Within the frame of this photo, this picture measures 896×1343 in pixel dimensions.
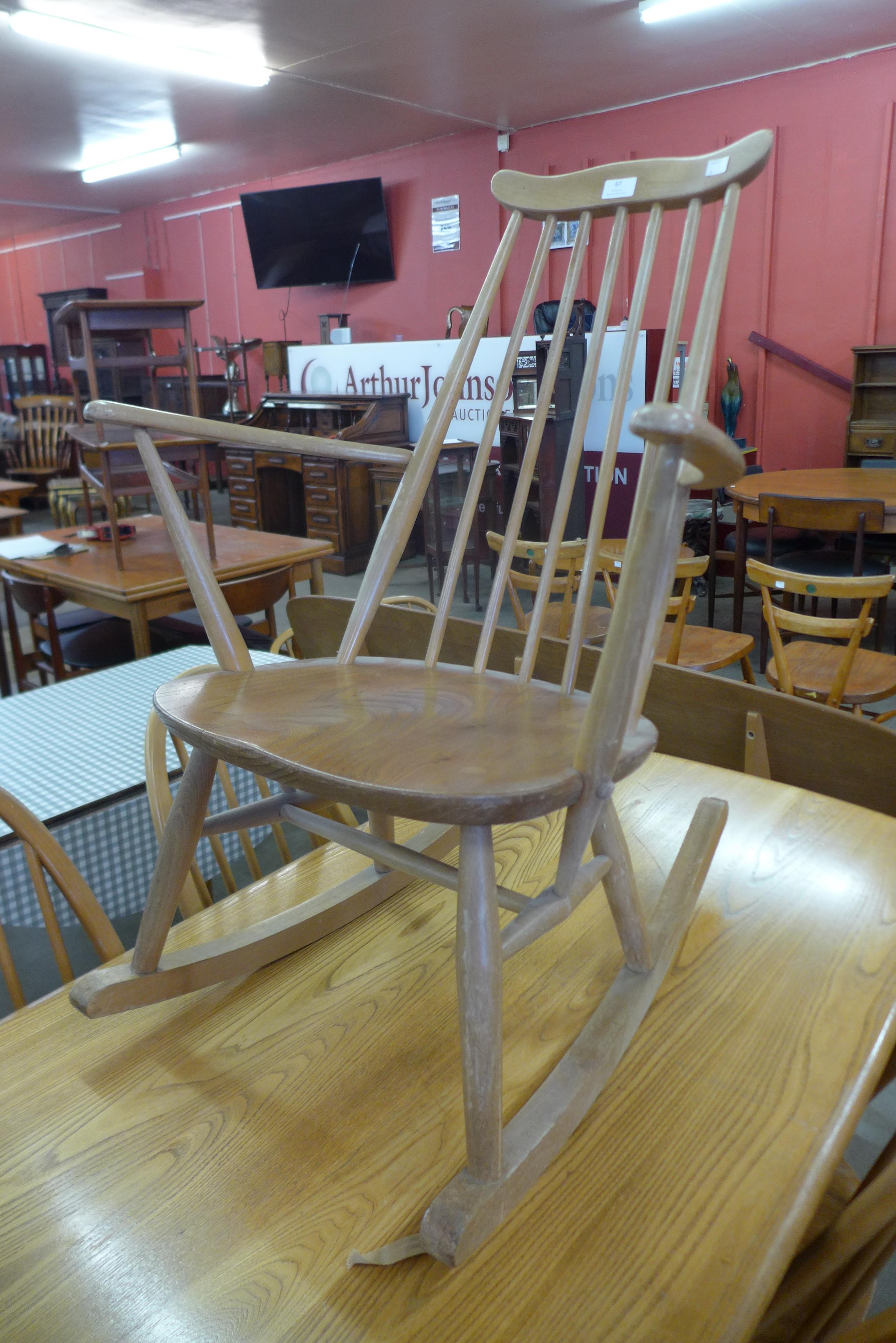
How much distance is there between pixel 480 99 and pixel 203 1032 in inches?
260

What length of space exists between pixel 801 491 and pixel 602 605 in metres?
1.09

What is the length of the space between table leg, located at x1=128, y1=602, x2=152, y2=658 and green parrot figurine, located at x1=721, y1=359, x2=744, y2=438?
4242 mm

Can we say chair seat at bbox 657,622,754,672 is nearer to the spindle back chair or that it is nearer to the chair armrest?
the chair armrest

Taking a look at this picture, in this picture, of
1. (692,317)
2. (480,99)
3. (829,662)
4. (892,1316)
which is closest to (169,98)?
(480,99)

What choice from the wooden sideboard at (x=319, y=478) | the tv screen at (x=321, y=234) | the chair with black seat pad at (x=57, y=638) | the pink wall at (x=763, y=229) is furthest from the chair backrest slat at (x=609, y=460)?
the tv screen at (x=321, y=234)

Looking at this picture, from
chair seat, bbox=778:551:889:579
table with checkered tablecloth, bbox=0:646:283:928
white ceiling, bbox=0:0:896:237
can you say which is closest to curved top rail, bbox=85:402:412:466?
table with checkered tablecloth, bbox=0:646:283:928

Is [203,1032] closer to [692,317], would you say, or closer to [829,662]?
[829,662]

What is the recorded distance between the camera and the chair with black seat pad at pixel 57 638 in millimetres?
2619

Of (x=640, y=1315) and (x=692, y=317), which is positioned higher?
(x=692, y=317)

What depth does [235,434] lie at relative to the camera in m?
0.98

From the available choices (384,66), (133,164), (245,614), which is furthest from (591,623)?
(133,164)

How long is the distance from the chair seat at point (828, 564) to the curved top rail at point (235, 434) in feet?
9.26

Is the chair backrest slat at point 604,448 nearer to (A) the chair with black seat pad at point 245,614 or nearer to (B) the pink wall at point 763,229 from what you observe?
(A) the chair with black seat pad at point 245,614

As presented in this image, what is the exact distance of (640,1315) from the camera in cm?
54
